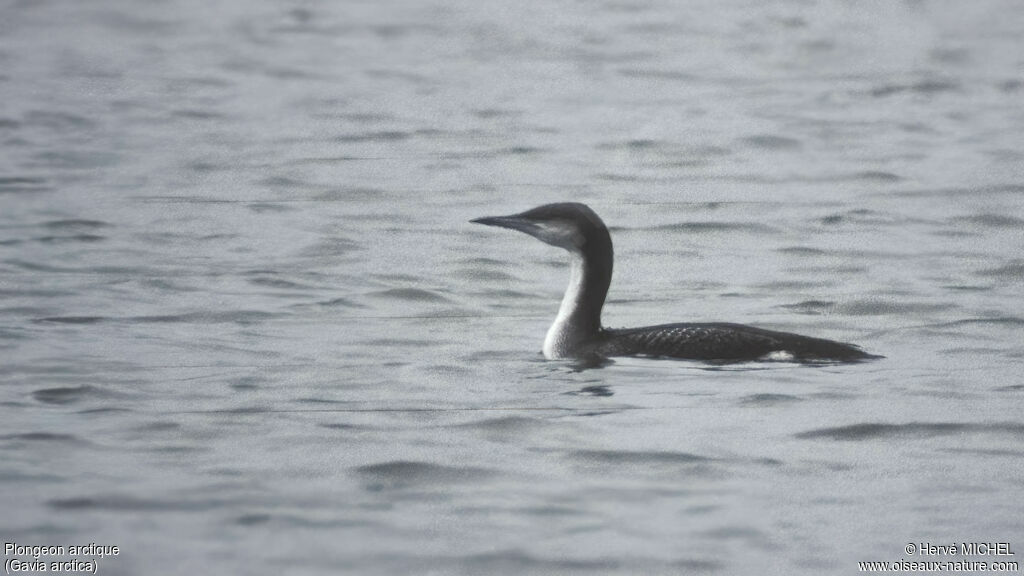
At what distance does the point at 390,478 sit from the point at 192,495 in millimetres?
777

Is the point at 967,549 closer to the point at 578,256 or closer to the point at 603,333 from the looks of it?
Result: the point at 603,333

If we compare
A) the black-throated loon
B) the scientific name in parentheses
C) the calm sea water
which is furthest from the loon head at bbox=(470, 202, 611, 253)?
the scientific name in parentheses

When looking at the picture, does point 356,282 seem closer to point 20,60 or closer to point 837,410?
point 837,410

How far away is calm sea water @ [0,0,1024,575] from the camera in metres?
7.32

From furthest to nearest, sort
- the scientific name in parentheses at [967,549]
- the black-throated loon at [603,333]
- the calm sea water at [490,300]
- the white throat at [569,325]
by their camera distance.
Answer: the white throat at [569,325] → the black-throated loon at [603,333] → the calm sea water at [490,300] → the scientific name in parentheses at [967,549]

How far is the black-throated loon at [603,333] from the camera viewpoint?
957 cm

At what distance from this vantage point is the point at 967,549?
6.96 m

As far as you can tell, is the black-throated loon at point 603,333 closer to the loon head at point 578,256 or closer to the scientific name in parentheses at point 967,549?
the loon head at point 578,256

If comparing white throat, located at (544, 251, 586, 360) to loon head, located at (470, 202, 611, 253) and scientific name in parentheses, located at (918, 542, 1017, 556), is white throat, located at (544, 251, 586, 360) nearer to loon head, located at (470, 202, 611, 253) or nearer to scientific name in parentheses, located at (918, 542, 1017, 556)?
loon head, located at (470, 202, 611, 253)

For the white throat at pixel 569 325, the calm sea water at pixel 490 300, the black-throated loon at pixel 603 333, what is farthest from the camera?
the white throat at pixel 569 325

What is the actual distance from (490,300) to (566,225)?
6.71 ft

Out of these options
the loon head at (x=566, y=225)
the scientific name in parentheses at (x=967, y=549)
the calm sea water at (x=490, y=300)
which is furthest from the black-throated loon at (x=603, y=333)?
the scientific name in parentheses at (x=967, y=549)

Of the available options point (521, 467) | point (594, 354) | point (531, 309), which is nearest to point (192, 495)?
point (521, 467)

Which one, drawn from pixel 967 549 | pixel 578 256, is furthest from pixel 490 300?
pixel 967 549
